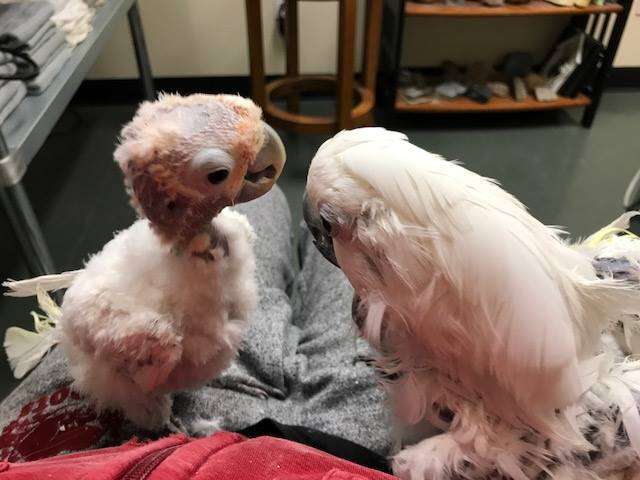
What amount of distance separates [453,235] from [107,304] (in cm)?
48

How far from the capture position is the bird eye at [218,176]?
2.03 ft

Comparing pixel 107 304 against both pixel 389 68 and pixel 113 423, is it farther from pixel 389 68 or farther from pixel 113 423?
pixel 389 68

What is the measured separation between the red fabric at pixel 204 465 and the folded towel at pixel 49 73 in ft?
2.94

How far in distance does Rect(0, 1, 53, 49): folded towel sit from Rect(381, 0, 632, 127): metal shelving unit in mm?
1218

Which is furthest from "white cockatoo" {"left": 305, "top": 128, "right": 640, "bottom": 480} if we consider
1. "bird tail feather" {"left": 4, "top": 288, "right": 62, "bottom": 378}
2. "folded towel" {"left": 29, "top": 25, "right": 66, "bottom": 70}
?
"folded towel" {"left": 29, "top": 25, "right": 66, "bottom": 70}

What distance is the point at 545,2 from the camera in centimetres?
204

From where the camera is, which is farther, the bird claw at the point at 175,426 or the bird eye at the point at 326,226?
the bird claw at the point at 175,426

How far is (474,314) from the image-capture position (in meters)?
0.44

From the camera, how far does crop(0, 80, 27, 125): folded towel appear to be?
102 centimetres

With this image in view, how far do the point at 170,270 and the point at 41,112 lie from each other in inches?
23.8

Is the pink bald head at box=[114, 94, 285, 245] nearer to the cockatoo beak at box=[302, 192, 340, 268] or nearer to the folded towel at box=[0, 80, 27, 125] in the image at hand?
the cockatoo beak at box=[302, 192, 340, 268]

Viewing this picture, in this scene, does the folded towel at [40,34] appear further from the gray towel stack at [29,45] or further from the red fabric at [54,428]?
the red fabric at [54,428]

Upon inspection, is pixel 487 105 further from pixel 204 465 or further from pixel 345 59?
pixel 204 465

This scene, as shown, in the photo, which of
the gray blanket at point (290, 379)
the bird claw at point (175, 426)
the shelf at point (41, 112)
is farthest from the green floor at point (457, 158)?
the bird claw at point (175, 426)
